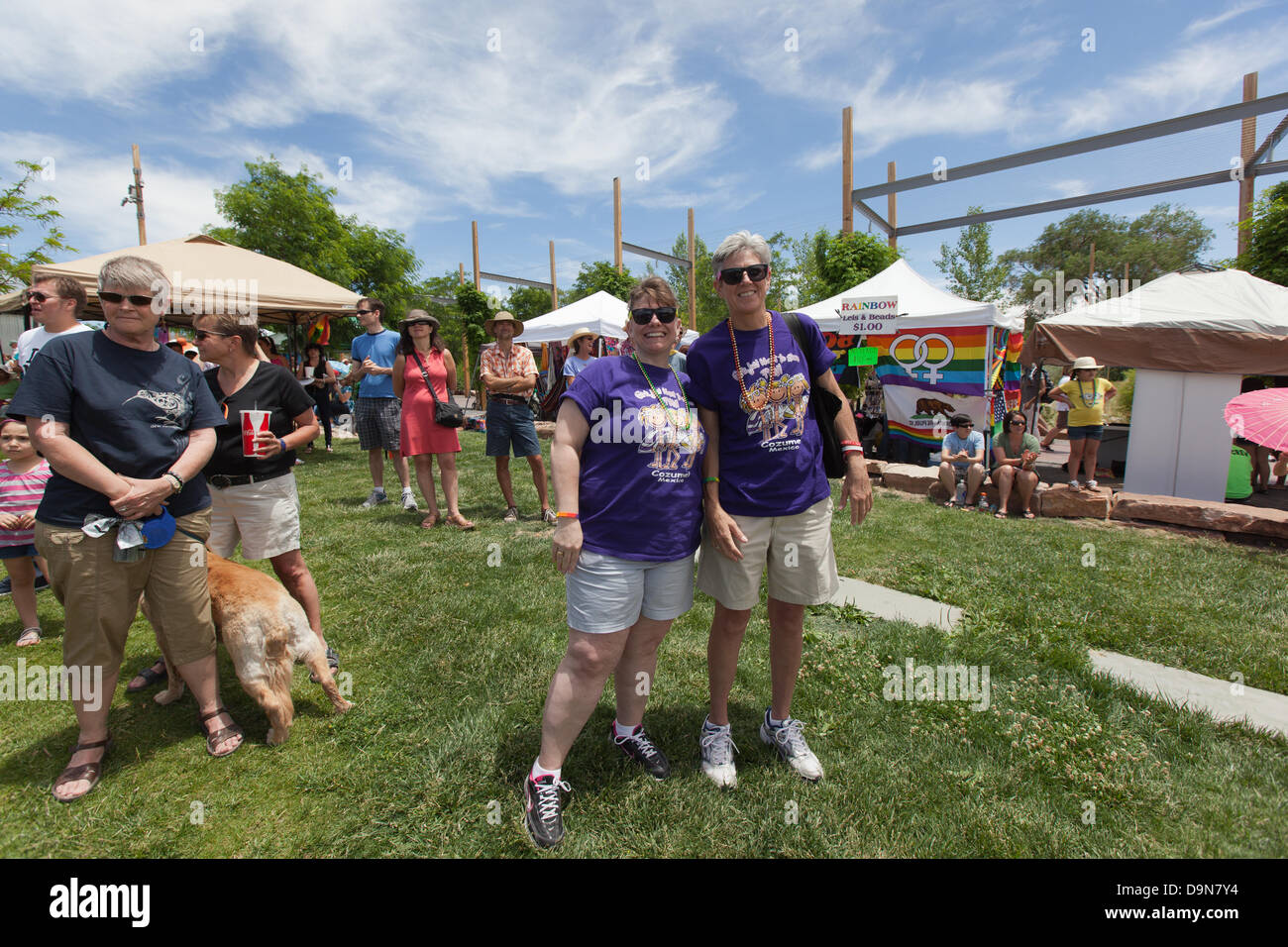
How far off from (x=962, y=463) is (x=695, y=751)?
21.2 feet

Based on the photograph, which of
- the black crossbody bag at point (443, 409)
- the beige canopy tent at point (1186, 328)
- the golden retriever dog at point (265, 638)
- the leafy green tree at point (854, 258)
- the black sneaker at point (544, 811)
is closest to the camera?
the black sneaker at point (544, 811)

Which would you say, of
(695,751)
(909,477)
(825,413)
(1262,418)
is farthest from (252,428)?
(909,477)

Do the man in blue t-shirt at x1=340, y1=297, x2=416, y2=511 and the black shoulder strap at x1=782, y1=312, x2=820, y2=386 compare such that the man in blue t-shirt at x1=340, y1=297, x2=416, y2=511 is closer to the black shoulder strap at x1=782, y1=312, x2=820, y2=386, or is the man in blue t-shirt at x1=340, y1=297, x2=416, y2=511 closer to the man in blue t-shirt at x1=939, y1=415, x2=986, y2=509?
the black shoulder strap at x1=782, y1=312, x2=820, y2=386

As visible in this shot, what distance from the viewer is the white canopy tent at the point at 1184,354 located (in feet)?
24.5

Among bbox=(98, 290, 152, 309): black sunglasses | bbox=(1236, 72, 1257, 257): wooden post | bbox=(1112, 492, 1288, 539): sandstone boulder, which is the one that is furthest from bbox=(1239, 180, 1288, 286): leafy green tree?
bbox=(98, 290, 152, 309): black sunglasses

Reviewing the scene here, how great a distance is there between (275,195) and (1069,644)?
23.3m

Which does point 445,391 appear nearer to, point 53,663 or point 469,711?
point 53,663

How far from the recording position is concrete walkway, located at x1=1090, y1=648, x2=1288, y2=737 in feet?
9.36

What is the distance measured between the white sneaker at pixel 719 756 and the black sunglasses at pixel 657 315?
1701mm

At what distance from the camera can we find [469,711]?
2.87 meters

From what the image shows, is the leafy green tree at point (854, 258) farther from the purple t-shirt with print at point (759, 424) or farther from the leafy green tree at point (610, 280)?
the purple t-shirt with print at point (759, 424)

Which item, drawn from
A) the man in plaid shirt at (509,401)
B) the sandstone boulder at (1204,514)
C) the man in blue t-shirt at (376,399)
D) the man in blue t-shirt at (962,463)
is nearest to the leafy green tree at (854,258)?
the man in blue t-shirt at (962,463)

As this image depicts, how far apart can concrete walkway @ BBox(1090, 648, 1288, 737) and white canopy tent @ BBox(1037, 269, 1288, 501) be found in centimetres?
616
